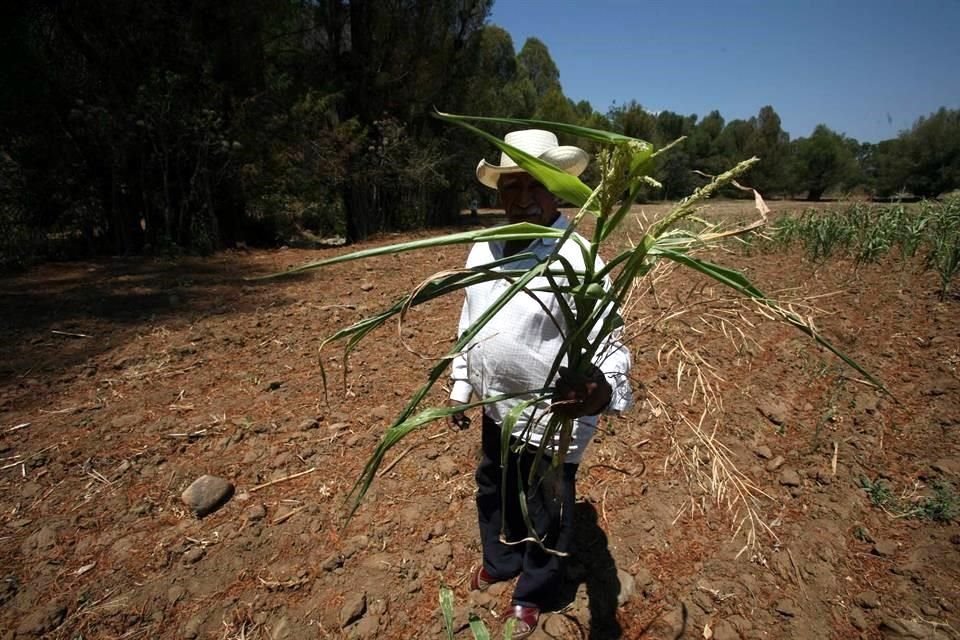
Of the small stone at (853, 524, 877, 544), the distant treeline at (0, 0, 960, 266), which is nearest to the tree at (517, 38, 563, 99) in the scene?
the distant treeline at (0, 0, 960, 266)

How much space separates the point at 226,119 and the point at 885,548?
8.82 meters

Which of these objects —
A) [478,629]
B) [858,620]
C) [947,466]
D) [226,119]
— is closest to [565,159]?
[478,629]

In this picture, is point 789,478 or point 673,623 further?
point 789,478

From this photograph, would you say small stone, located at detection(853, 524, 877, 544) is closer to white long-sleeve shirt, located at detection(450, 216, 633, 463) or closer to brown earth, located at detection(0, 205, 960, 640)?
brown earth, located at detection(0, 205, 960, 640)

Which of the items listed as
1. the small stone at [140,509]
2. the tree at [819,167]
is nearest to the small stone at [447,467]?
the small stone at [140,509]

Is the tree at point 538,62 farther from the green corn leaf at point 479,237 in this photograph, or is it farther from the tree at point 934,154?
the green corn leaf at point 479,237

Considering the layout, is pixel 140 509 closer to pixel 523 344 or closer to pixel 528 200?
pixel 523 344

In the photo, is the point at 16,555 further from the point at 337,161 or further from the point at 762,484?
the point at 337,161

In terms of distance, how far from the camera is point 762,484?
223 centimetres

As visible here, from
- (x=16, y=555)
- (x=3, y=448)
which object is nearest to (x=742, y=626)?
(x=16, y=555)

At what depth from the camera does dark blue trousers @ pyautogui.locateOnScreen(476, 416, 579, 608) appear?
1.48 metres

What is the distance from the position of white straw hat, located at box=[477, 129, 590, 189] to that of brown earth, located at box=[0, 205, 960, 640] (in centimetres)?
39

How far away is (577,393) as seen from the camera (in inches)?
36.2

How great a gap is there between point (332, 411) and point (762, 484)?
2.19m
